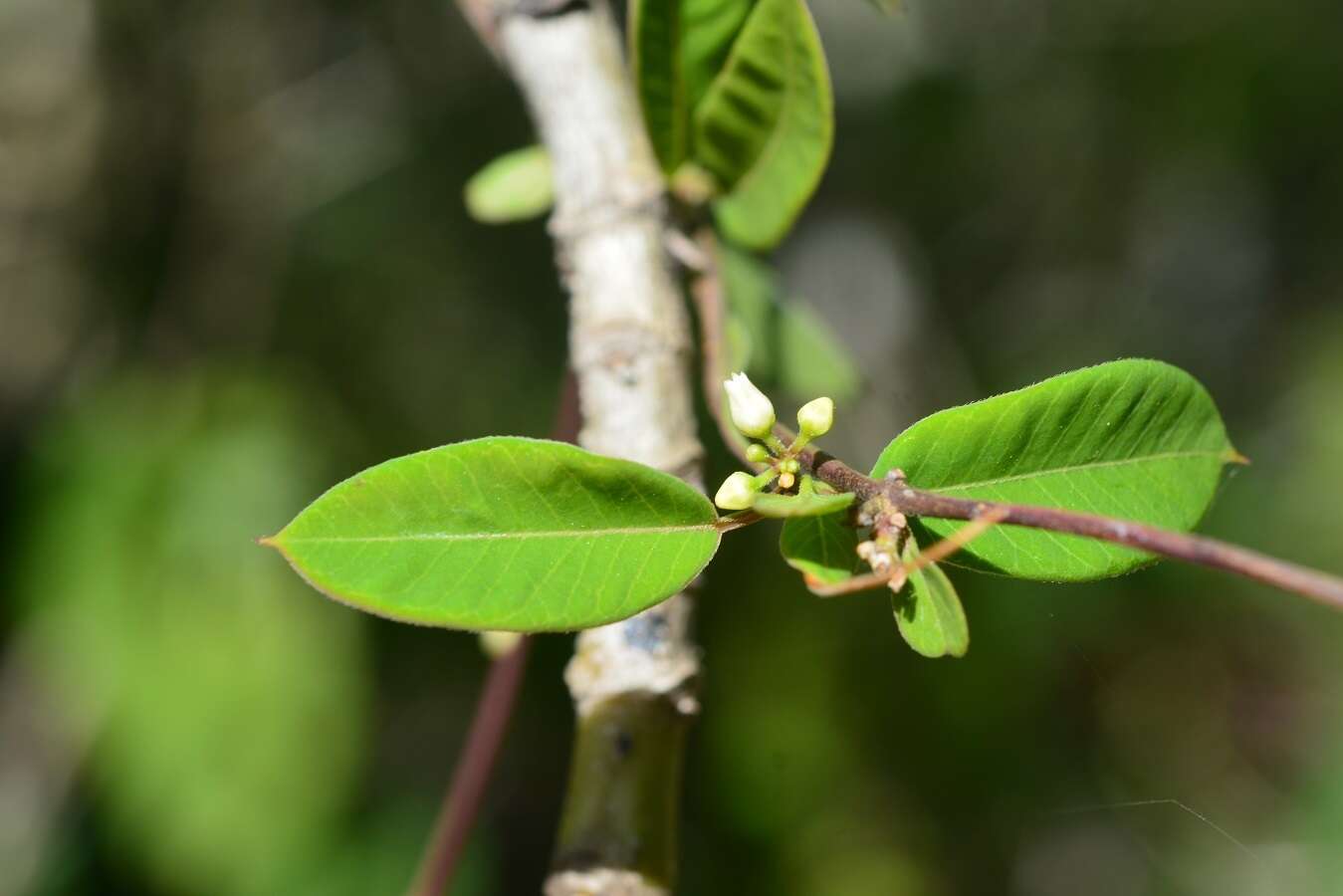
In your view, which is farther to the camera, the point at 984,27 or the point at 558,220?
the point at 984,27

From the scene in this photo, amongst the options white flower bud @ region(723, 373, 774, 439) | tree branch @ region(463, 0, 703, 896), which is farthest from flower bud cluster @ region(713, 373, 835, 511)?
tree branch @ region(463, 0, 703, 896)

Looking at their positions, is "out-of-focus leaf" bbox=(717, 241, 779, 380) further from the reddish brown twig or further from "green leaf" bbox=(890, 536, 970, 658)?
"green leaf" bbox=(890, 536, 970, 658)

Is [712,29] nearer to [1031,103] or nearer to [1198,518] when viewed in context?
[1198,518]

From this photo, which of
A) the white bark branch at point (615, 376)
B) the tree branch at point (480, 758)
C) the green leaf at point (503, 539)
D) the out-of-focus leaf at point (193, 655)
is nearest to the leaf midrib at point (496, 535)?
the green leaf at point (503, 539)

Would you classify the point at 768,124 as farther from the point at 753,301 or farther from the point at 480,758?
the point at 480,758

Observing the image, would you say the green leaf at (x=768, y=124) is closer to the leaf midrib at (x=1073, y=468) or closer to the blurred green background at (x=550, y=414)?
the blurred green background at (x=550, y=414)

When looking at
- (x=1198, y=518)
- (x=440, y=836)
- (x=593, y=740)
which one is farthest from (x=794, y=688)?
(x=1198, y=518)

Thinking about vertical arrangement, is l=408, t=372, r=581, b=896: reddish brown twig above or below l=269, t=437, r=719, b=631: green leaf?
below

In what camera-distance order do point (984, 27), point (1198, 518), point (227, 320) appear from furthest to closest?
1. point (984, 27)
2. point (227, 320)
3. point (1198, 518)
